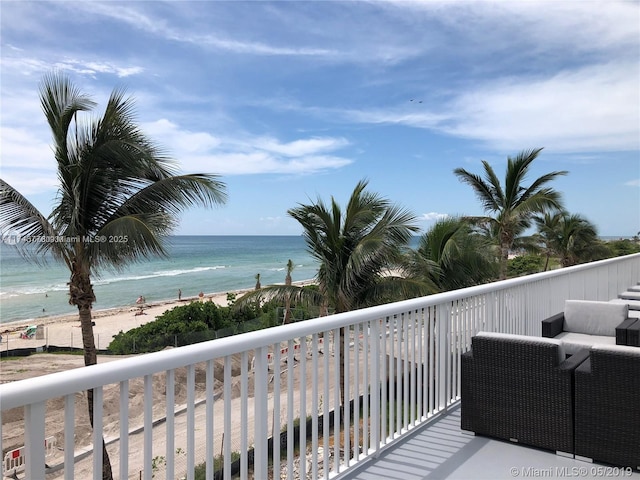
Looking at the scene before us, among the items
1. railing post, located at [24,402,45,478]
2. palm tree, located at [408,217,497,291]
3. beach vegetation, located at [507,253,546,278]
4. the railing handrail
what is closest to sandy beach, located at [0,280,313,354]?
palm tree, located at [408,217,497,291]

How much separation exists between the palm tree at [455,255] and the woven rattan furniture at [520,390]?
10.9m

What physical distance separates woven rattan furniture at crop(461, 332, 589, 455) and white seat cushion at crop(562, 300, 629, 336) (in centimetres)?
181

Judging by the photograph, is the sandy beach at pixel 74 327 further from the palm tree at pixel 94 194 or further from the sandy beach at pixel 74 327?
the palm tree at pixel 94 194

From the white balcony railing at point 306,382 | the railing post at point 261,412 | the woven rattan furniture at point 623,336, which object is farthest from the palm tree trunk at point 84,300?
the woven rattan furniture at point 623,336

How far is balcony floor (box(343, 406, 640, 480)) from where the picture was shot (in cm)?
287

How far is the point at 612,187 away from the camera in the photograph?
43.7 metres

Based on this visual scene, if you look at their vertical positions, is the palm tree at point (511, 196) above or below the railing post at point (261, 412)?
above

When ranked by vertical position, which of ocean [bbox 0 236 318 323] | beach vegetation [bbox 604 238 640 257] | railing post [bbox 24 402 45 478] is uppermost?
railing post [bbox 24 402 45 478]

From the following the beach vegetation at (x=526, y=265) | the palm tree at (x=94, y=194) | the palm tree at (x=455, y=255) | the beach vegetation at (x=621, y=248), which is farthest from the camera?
the beach vegetation at (x=526, y=265)

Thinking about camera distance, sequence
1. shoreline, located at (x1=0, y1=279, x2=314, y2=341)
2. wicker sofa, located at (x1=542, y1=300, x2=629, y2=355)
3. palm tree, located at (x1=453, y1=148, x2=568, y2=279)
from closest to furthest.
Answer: wicker sofa, located at (x1=542, y1=300, x2=629, y2=355) < palm tree, located at (x1=453, y1=148, x2=568, y2=279) < shoreline, located at (x1=0, y1=279, x2=314, y2=341)

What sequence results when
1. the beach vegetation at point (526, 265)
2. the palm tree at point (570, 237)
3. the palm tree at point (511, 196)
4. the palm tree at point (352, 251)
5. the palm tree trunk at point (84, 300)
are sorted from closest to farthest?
the palm tree trunk at point (84, 300)
the palm tree at point (352, 251)
the palm tree at point (511, 196)
the palm tree at point (570, 237)
the beach vegetation at point (526, 265)

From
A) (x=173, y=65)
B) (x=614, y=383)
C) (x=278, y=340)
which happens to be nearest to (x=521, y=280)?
(x=614, y=383)

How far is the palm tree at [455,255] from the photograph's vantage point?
1441 cm

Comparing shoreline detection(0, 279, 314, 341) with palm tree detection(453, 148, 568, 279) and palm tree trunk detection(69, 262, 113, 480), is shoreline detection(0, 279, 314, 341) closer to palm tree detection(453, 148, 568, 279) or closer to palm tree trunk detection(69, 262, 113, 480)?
palm tree detection(453, 148, 568, 279)
